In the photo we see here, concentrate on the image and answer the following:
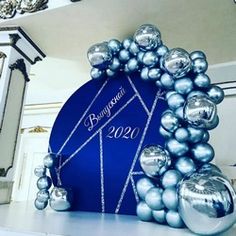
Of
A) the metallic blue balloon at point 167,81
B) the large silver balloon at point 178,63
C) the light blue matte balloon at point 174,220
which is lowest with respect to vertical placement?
the light blue matte balloon at point 174,220

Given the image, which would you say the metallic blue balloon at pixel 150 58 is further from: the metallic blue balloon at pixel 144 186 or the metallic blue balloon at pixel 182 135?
the metallic blue balloon at pixel 144 186

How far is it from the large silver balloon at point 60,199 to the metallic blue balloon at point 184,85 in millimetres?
876

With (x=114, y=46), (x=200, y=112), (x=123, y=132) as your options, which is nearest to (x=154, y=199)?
(x=200, y=112)

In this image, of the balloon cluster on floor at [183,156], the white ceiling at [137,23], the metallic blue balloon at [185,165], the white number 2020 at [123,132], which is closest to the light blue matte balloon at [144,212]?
the balloon cluster on floor at [183,156]

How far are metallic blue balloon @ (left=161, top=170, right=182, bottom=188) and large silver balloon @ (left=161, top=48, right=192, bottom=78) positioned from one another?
483 mm

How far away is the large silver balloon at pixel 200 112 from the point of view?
1176 millimetres

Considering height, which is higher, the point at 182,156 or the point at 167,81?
the point at 167,81

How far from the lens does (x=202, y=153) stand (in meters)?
1.24

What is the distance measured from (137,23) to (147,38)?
515 mm

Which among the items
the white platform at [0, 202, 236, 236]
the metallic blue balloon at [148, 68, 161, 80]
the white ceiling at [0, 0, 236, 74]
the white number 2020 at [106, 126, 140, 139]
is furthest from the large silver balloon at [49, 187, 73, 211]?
the white ceiling at [0, 0, 236, 74]

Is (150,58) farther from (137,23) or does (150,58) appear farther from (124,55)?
(137,23)

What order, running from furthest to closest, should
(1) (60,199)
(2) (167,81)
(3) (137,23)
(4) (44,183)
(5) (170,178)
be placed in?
(3) (137,23)
(4) (44,183)
(1) (60,199)
(2) (167,81)
(5) (170,178)

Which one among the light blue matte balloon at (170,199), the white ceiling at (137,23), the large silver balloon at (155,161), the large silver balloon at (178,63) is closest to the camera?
the light blue matte balloon at (170,199)

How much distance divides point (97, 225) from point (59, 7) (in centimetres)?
145
